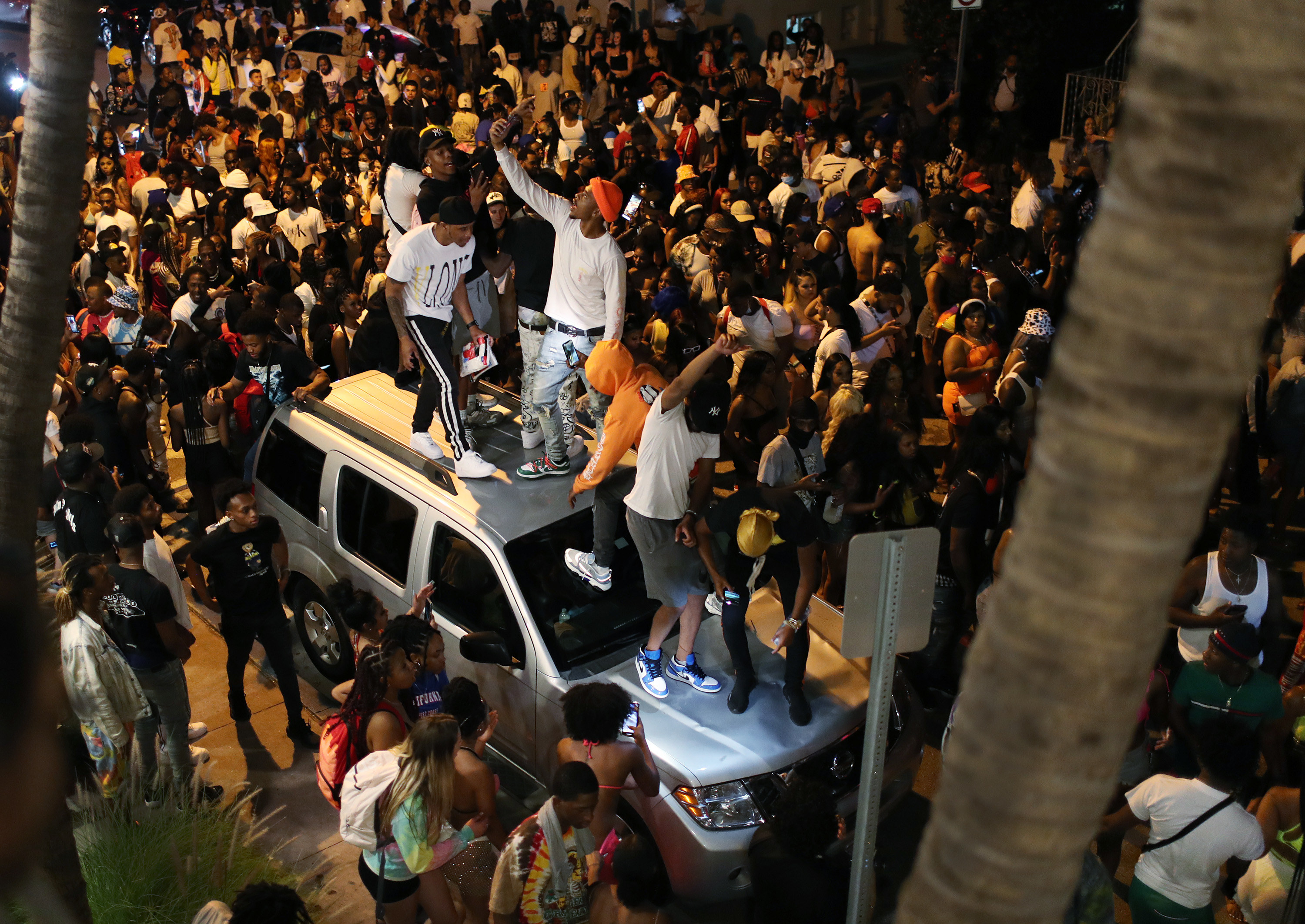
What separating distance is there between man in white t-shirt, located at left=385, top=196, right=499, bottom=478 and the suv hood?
1.77m

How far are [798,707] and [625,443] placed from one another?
5.53ft

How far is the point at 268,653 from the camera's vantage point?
6715 mm

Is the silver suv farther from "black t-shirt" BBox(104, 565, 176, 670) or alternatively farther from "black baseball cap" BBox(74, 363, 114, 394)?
"black baseball cap" BBox(74, 363, 114, 394)

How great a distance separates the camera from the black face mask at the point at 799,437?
656 cm

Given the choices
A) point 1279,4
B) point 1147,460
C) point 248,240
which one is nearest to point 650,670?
point 1147,460

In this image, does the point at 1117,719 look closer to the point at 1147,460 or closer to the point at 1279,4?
the point at 1147,460

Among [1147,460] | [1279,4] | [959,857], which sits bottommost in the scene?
[959,857]

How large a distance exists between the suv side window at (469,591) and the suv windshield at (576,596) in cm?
15

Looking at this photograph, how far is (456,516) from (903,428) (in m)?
2.94

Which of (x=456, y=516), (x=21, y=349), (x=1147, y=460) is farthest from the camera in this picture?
(x=456, y=516)

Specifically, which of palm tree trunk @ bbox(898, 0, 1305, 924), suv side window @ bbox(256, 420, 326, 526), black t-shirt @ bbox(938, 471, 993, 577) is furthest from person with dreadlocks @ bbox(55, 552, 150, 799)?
palm tree trunk @ bbox(898, 0, 1305, 924)

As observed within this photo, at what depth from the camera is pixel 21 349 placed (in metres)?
3.28

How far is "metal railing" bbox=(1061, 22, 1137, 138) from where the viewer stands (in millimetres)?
16234

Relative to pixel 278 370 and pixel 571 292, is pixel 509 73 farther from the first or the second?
pixel 571 292
